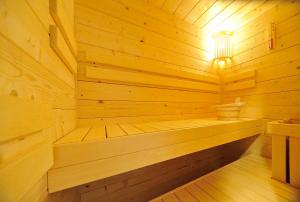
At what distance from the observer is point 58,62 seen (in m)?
0.77

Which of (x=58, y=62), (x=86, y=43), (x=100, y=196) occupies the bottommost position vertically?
(x=100, y=196)

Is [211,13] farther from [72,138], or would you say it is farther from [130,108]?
[72,138]

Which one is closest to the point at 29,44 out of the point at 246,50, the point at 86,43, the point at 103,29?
the point at 86,43

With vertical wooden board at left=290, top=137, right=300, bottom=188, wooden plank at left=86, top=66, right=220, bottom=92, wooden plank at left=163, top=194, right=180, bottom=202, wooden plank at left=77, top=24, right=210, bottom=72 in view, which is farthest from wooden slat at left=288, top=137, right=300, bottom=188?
wooden plank at left=77, top=24, right=210, bottom=72

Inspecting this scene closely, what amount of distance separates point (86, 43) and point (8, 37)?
111cm

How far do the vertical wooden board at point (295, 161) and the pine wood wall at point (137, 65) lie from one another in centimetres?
110

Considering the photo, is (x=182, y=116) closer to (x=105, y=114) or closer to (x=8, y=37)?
(x=105, y=114)

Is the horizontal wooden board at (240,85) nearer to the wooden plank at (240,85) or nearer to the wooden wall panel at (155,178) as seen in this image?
the wooden plank at (240,85)

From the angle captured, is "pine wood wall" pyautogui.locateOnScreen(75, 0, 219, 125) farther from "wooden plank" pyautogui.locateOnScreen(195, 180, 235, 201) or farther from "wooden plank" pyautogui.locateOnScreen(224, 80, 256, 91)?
"wooden plank" pyautogui.locateOnScreen(195, 180, 235, 201)

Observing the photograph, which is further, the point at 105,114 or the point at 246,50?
the point at 246,50

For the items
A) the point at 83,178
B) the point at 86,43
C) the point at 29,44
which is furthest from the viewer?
the point at 86,43

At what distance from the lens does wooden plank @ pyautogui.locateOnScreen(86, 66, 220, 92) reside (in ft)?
4.33

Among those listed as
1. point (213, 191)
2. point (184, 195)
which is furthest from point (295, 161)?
point (184, 195)

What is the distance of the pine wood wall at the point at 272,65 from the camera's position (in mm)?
1612
